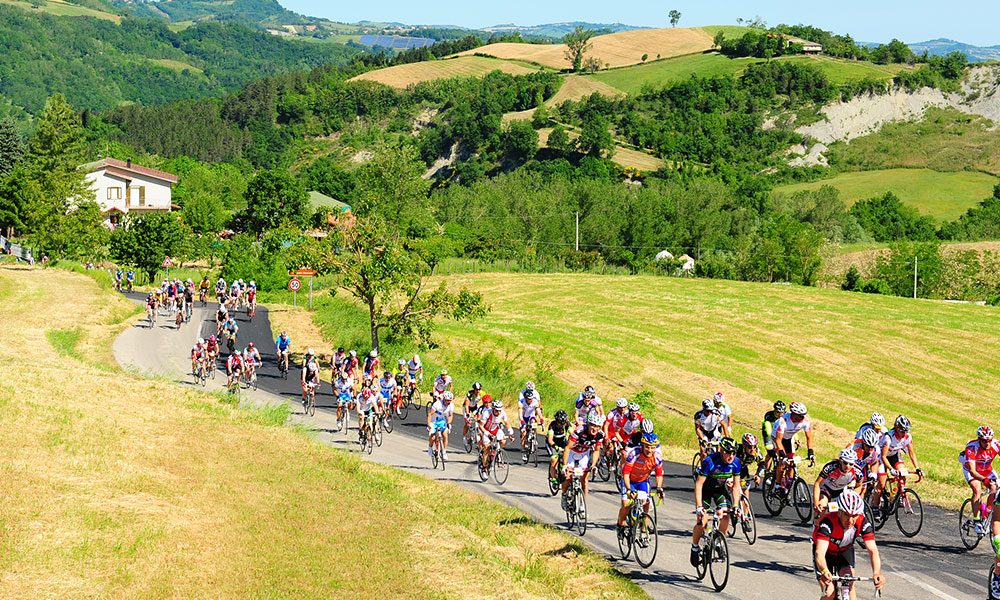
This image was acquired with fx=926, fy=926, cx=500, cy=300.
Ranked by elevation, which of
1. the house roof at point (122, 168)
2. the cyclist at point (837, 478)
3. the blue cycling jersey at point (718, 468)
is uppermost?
the house roof at point (122, 168)

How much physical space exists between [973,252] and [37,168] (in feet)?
308

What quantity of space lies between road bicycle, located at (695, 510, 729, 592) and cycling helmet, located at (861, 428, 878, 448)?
11.1 feet

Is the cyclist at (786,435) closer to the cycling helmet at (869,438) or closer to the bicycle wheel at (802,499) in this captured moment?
the bicycle wheel at (802,499)

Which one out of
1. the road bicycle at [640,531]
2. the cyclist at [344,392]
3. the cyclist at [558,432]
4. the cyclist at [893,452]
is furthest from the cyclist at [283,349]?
the cyclist at [893,452]

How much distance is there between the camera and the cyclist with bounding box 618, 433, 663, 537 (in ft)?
49.6

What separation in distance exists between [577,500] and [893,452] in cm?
608

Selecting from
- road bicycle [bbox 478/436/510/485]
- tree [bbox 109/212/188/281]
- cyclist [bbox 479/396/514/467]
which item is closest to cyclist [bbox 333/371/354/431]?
road bicycle [bbox 478/436/510/485]

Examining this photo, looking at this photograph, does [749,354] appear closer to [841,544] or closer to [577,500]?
[577,500]

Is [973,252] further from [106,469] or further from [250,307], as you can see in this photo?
[106,469]

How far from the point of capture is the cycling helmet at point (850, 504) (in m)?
11.3

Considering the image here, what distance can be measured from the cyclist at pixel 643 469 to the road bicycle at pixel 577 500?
1873mm

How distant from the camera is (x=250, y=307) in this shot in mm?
54219

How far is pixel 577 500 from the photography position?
17750 mm

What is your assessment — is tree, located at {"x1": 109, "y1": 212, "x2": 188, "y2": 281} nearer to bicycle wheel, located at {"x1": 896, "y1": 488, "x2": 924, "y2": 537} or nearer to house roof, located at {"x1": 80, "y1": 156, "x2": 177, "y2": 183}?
house roof, located at {"x1": 80, "y1": 156, "x2": 177, "y2": 183}
